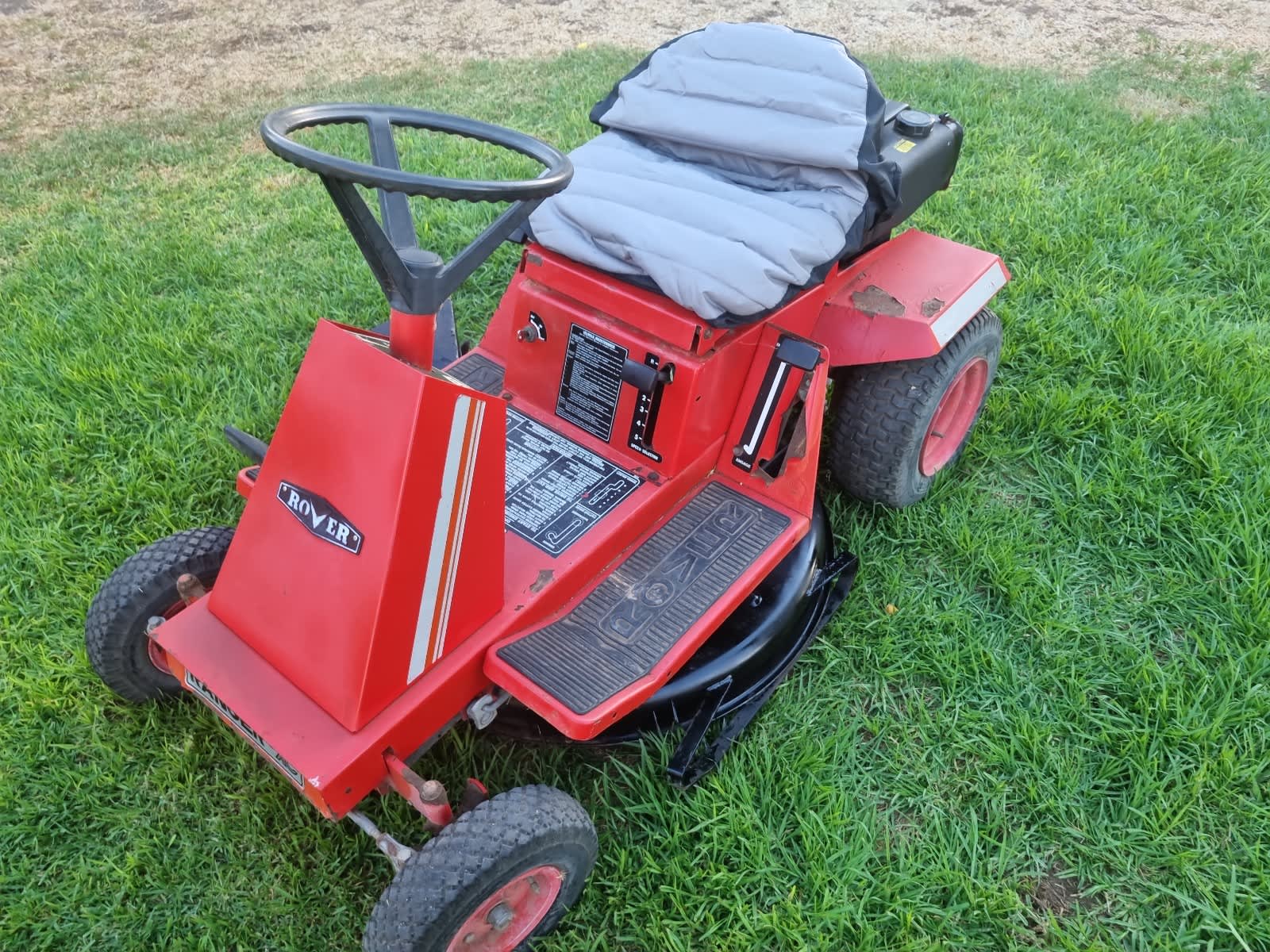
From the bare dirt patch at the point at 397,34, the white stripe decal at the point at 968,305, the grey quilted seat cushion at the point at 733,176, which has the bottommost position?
the bare dirt patch at the point at 397,34

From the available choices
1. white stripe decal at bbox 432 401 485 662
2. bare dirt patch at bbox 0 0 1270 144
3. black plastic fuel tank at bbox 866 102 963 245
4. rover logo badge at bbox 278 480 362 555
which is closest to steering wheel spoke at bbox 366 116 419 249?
white stripe decal at bbox 432 401 485 662

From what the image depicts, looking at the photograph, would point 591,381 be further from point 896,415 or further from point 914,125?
point 914,125

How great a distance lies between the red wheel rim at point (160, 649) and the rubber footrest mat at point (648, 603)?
2.49 ft

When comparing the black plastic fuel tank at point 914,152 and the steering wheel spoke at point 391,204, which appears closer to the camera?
the steering wheel spoke at point 391,204

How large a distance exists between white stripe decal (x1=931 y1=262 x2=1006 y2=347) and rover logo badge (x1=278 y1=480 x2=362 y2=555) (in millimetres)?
1511

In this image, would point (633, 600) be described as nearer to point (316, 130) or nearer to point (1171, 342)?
point (1171, 342)

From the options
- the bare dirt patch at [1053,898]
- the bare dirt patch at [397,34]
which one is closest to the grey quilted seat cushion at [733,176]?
the bare dirt patch at [1053,898]

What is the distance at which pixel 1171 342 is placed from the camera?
307cm

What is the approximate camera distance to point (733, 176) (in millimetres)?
2312

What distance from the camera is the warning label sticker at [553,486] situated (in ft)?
6.81

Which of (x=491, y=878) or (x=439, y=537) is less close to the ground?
(x=439, y=537)

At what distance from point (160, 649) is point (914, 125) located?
89.1 inches

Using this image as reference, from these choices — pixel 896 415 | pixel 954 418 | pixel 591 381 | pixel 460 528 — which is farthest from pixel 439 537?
pixel 954 418

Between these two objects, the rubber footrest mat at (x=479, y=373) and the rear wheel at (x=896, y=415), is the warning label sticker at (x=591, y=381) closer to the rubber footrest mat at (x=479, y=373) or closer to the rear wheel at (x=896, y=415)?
the rubber footrest mat at (x=479, y=373)
